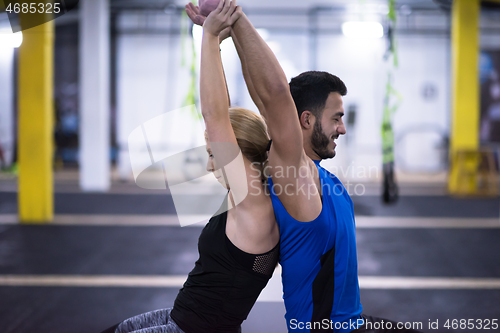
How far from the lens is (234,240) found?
3.26 ft

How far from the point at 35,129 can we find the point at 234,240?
15.1 ft

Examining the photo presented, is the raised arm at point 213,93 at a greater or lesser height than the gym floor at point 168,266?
greater

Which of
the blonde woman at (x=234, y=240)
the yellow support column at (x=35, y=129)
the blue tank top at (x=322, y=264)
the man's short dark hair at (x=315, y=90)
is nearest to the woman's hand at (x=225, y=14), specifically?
the blonde woman at (x=234, y=240)

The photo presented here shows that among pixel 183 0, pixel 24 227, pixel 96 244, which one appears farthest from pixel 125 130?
pixel 96 244

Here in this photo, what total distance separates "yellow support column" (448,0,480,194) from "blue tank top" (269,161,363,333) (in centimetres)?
645

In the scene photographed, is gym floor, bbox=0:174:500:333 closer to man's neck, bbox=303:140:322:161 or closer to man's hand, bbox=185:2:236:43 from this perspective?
Result: man's neck, bbox=303:140:322:161

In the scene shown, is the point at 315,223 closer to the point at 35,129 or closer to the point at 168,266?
the point at 168,266

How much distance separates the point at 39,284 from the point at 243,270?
8.06ft

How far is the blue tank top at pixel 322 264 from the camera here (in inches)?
39.9

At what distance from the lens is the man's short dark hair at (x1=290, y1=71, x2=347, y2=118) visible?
3.41 ft

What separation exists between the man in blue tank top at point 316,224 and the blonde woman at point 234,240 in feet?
0.16

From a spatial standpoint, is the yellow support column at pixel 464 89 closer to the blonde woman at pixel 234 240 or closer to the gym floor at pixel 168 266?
the gym floor at pixel 168 266

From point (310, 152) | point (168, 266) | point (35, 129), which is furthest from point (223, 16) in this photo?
point (35, 129)

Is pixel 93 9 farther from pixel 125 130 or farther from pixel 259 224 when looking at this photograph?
pixel 259 224
